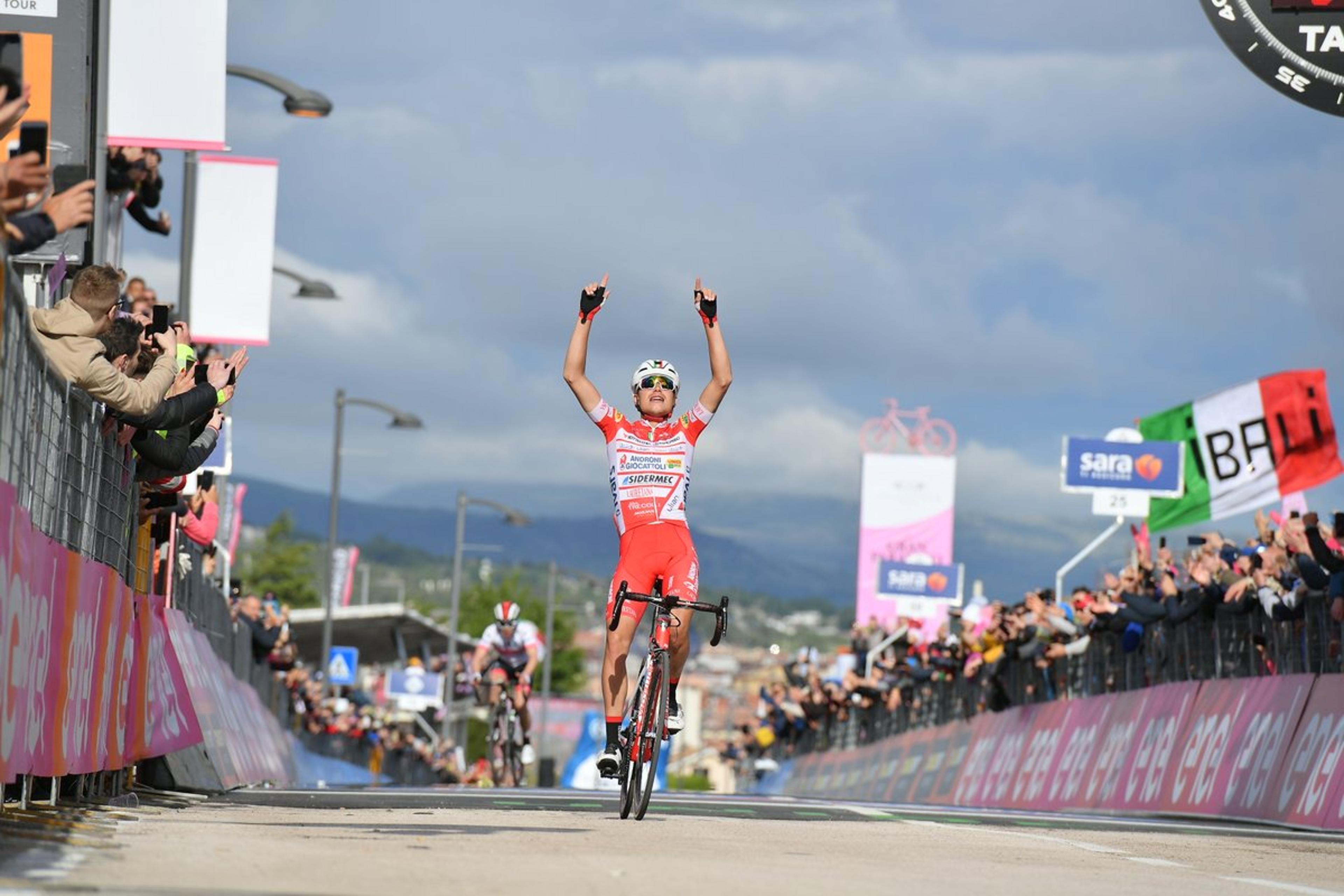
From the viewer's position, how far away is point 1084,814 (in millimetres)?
19516

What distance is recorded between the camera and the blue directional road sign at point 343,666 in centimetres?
5347

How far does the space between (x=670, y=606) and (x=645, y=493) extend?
68 centimetres

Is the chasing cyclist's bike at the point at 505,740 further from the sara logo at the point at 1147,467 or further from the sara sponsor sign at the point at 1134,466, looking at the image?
the sara logo at the point at 1147,467

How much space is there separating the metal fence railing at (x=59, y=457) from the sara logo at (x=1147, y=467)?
66.7 ft

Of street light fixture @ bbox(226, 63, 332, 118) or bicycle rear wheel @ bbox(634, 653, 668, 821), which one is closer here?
bicycle rear wheel @ bbox(634, 653, 668, 821)

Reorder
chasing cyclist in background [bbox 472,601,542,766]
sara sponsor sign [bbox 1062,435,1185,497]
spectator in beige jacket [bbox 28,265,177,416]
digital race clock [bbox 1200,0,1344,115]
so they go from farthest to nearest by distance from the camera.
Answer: sara sponsor sign [bbox 1062,435,1185,497] → chasing cyclist in background [bbox 472,601,542,766] → digital race clock [bbox 1200,0,1344,115] → spectator in beige jacket [bbox 28,265,177,416]

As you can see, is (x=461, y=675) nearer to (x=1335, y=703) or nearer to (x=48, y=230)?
(x=1335, y=703)

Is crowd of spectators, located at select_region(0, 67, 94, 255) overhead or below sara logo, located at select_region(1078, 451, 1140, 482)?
below

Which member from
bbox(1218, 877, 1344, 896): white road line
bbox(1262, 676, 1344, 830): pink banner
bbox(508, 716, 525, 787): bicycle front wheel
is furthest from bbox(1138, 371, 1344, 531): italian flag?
bbox(1218, 877, 1344, 896): white road line

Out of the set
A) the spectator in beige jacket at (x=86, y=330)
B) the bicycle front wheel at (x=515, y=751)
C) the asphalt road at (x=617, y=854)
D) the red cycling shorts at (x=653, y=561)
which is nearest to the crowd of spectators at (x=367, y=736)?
the bicycle front wheel at (x=515, y=751)

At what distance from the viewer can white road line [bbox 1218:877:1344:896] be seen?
8258 mm

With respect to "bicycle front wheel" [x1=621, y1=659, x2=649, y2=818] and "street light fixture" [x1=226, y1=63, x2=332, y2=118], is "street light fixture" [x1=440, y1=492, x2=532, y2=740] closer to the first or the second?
"street light fixture" [x1=226, y1=63, x2=332, y2=118]

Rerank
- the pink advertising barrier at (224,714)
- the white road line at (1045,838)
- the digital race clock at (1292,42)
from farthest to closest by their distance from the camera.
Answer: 1. the pink advertising barrier at (224,714)
2. the digital race clock at (1292,42)
3. the white road line at (1045,838)

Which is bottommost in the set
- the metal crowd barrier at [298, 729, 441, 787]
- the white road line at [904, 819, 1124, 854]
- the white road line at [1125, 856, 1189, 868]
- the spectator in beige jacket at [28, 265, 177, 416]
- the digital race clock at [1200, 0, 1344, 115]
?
the metal crowd barrier at [298, 729, 441, 787]
